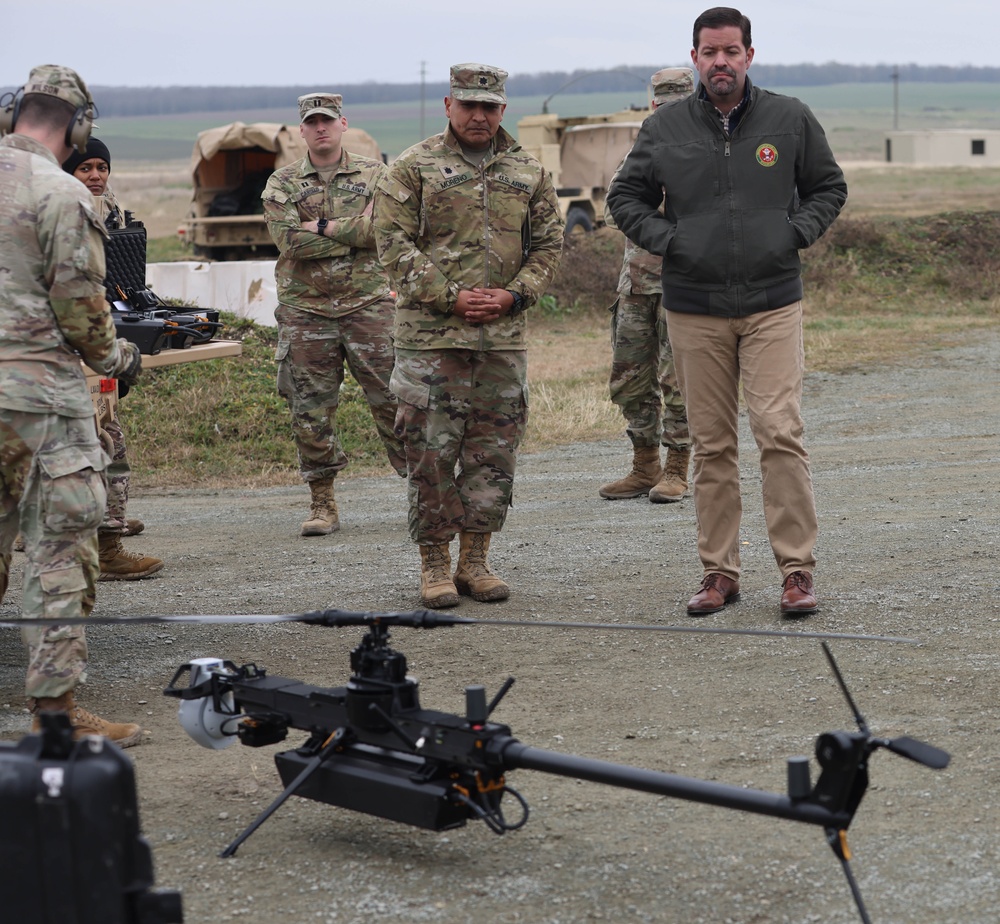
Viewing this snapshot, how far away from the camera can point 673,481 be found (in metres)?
8.42

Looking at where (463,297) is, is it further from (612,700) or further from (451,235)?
(612,700)

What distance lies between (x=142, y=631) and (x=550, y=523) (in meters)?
2.71

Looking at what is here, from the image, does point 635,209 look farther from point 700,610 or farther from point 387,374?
point 387,374

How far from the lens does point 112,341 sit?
4332 mm

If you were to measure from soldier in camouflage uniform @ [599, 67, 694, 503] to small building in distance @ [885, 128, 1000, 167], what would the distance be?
54.1 m

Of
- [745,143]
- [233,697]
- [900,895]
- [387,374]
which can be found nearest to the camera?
[900,895]

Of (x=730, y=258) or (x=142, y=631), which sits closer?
(x=730, y=258)

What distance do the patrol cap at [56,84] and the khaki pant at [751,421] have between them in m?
2.48

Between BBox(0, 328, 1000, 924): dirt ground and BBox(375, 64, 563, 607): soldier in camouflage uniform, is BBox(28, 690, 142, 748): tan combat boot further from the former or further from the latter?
BBox(375, 64, 563, 607): soldier in camouflage uniform

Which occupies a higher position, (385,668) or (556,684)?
(385,668)

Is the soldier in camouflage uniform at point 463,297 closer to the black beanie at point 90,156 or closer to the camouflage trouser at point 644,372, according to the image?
the black beanie at point 90,156

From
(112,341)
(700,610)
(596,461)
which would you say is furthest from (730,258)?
(596,461)

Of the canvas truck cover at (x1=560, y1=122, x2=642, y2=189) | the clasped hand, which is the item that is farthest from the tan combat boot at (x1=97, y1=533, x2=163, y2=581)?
the canvas truck cover at (x1=560, y1=122, x2=642, y2=189)

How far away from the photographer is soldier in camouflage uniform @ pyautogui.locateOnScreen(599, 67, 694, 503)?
26.4ft
